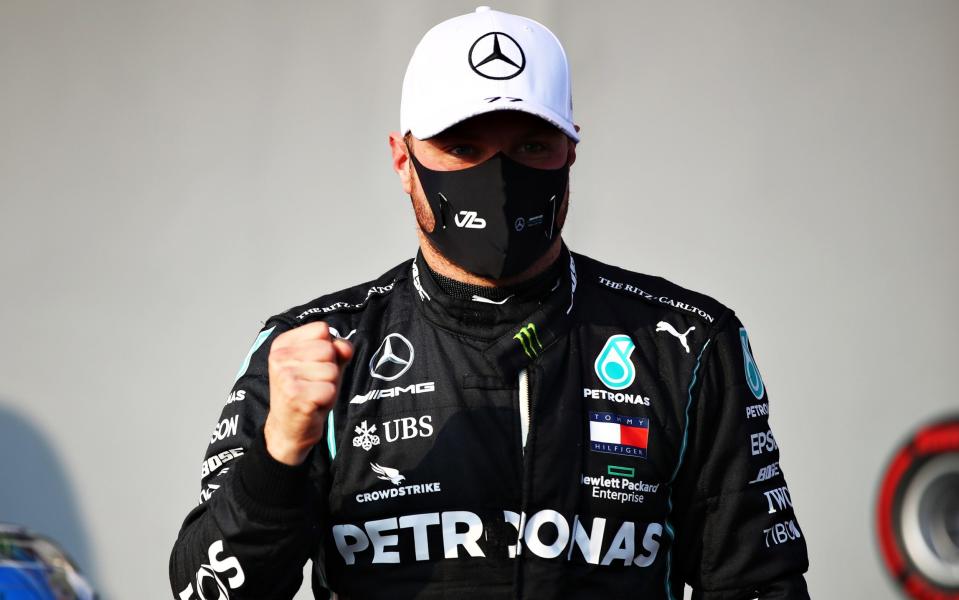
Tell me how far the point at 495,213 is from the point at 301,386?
0.46m

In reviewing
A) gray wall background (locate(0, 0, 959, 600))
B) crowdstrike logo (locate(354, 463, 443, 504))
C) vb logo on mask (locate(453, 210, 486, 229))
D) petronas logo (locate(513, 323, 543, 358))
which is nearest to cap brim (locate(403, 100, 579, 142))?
vb logo on mask (locate(453, 210, 486, 229))

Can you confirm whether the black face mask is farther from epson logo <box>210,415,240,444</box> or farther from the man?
epson logo <box>210,415,240,444</box>

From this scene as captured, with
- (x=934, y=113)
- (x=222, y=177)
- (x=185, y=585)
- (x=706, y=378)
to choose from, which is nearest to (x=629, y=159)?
(x=934, y=113)

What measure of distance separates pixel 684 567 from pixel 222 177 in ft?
6.64

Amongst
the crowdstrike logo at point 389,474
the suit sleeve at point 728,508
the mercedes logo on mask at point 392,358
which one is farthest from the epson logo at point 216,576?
the suit sleeve at point 728,508

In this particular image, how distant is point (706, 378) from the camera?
2.08 metres

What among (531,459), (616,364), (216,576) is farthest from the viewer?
(616,364)

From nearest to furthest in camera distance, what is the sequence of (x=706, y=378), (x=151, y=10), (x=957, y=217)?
(x=706, y=378) → (x=957, y=217) → (x=151, y=10)

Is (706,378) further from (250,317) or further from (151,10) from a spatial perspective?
(151,10)

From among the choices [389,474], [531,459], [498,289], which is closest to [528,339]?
[498,289]

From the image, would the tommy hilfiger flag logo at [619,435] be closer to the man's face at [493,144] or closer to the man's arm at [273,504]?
the man's face at [493,144]

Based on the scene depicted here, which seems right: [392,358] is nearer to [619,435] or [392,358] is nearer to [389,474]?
[389,474]

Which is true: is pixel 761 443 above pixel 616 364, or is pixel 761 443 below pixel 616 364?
below

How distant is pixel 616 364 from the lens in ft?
6.84
